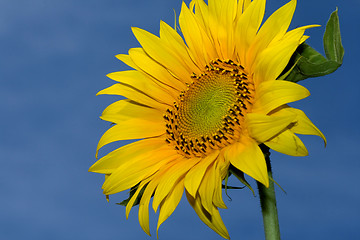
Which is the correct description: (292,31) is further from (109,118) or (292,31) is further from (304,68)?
(109,118)

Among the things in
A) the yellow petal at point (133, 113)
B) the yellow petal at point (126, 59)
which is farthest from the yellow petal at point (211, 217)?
the yellow petal at point (126, 59)

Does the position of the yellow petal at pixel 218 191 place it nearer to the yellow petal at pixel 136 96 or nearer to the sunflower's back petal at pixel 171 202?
the sunflower's back petal at pixel 171 202

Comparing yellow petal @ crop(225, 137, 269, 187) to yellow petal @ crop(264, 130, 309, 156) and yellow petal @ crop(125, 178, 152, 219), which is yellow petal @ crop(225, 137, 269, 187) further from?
yellow petal @ crop(125, 178, 152, 219)

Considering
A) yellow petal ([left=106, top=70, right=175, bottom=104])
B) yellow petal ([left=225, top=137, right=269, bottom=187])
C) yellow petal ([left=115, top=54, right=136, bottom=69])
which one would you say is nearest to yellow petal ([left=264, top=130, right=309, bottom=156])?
yellow petal ([left=225, top=137, right=269, bottom=187])

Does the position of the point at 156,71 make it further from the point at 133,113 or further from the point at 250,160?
the point at 250,160

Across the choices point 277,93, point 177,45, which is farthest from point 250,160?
point 177,45

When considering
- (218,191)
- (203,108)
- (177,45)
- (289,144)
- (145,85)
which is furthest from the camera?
(145,85)
